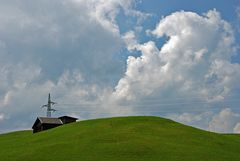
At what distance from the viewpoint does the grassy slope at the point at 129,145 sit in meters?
57.3

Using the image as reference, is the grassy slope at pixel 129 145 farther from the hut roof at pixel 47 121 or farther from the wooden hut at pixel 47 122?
the hut roof at pixel 47 121

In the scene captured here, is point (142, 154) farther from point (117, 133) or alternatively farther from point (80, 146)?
point (117, 133)

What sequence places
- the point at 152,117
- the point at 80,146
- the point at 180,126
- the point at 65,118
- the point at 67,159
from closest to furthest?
the point at 67,159
the point at 80,146
the point at 180,126
the point at 152,117
the point at 65,118

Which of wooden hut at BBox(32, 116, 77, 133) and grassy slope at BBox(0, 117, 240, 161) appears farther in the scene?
wooden hut at BBox(32, 116, 77, 133)

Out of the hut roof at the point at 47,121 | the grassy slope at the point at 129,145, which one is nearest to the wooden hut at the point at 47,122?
the hut roof at the point at 47,121

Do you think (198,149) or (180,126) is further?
(180,126)

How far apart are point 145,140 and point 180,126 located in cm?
2304

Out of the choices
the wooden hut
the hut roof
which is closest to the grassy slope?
the wooden hut

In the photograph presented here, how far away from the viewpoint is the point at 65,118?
119 meters

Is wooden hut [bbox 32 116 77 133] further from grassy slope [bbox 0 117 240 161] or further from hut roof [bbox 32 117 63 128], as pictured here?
grassy slope [bbox 0 117 240 161]

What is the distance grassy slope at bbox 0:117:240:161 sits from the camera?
2255 inches

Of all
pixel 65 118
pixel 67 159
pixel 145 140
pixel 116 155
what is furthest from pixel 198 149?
pixel 65 118

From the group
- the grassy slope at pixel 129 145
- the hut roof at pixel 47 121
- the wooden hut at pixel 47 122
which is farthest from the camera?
the hut roof at pixel 47 121

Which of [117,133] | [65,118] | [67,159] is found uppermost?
[65,118]
